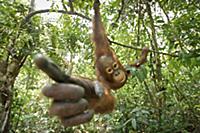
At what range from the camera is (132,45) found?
8.16 ft

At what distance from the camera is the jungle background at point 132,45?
2.05 meters

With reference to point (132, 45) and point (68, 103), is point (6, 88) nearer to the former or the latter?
point (132, 45)

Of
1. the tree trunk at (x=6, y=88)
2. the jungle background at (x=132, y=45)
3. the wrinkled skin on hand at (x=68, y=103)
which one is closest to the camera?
the wrinkled skin on hand at (x=68, y=103)

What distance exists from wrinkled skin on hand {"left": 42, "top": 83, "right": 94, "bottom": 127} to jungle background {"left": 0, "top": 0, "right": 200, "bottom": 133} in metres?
0.88

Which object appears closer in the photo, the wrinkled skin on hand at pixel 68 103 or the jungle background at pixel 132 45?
the wrinkled skin on hand at pixel 68 103

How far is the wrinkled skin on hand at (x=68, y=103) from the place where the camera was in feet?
2.80

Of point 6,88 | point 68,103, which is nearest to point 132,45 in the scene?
point 6,88

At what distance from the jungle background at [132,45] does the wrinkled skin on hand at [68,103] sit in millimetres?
883

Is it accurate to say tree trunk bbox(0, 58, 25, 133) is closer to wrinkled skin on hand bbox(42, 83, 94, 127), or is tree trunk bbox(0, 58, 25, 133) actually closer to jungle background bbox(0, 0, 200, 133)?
jungle background bbox(0, 0, 200, 133)

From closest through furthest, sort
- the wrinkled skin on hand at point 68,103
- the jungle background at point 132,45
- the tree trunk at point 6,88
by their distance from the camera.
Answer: the wrinkled skin on hand at point 68,103 < the jungle background at point 132,45 < the tree trunk at point 6,88

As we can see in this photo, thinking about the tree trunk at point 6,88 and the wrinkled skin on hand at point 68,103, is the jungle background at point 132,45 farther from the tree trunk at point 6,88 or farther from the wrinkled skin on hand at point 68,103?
the wrinkled skin on hand at point 68,103

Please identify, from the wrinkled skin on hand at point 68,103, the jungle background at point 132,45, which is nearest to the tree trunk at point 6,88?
the jungle background at point 132,45

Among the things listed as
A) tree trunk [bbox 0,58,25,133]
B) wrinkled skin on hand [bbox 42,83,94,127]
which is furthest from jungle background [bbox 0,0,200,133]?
wrinkled skin on hand [bbox 42,83,94,127]

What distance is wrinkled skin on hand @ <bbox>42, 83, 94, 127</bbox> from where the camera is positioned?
85 centimetres
